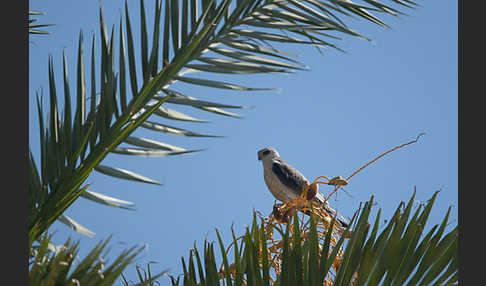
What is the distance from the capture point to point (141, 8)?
1735 millimetres

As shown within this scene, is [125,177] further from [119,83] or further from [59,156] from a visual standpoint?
[119,83]

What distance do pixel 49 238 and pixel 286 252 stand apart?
0.56 m

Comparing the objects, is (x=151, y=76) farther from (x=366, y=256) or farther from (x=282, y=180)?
(x=282, y=180)

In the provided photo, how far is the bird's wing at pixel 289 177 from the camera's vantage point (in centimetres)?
398

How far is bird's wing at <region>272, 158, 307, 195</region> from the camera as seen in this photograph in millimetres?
3980

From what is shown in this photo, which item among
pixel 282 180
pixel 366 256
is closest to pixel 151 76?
pixel 366 256

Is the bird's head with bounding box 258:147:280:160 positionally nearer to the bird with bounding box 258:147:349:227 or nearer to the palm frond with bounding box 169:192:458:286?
the bird with bounding box 258:147:349:227

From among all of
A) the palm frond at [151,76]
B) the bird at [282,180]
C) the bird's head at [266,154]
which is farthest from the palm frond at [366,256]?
the bird's head at [266,154]

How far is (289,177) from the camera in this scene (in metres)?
4.01

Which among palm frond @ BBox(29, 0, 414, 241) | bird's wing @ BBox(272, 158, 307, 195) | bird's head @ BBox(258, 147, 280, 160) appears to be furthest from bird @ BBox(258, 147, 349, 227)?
palm frond @ BBox(29, 0, 414, 241)

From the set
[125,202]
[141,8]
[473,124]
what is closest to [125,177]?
[125,202]
